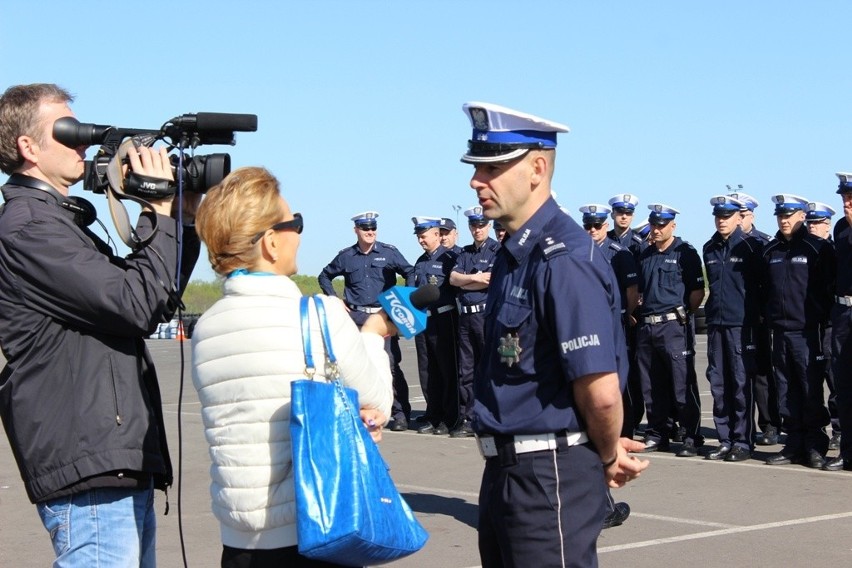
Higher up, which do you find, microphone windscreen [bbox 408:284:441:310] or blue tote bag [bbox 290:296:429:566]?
microphone windscreen [bbox 408:284:441:310]

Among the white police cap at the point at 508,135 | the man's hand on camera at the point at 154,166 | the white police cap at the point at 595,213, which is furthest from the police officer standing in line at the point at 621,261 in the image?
the man's hand on camera at the point at 154,166

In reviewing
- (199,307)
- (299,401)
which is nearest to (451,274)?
(299,401)

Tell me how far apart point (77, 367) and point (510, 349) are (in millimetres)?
1398

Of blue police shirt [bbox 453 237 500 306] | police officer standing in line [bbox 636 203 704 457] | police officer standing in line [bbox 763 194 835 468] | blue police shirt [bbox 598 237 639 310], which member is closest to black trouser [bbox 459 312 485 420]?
blue police shirt [bbox 453 237 500 306]

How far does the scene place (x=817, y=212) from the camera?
12.0 metres

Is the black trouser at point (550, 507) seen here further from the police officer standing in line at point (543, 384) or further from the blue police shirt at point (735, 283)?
the blue police shirt at point (735, 283)

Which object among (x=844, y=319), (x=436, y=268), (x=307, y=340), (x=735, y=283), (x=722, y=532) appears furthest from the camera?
(x=436, y=268)

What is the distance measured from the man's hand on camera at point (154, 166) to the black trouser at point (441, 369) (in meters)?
10.2

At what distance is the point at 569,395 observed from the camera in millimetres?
3936

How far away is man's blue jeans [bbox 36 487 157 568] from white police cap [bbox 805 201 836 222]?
9558 mm

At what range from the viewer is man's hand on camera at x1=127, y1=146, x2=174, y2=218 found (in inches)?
153

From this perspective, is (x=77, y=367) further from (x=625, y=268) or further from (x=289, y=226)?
(x=625, y=268)

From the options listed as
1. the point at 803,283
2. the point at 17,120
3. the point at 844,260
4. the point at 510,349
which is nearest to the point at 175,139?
the point at 17,120

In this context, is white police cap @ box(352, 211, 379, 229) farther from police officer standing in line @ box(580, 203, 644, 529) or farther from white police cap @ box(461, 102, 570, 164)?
white police cap @ box(461, 102, 570, 164)
